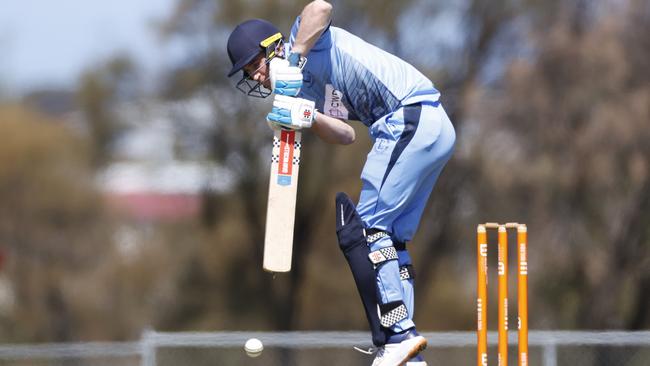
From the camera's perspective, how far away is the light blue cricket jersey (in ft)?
17.0

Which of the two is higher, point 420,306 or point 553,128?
point 553,128

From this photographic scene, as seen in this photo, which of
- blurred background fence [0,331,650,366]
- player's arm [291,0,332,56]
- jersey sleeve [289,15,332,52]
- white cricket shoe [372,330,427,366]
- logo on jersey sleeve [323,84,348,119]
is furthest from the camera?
blurred background fence [0,331,650,366]

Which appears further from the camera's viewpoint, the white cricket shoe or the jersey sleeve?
the jersey sleeve

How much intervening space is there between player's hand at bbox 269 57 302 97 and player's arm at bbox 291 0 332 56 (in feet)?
0.29

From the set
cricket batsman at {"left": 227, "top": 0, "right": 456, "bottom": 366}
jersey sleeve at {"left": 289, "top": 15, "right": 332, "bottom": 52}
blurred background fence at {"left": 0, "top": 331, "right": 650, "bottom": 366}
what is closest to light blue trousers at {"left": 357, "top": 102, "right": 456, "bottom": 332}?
cricket batsman at {"left": 227, "top": 0, "right": 456, "bottom": 366}

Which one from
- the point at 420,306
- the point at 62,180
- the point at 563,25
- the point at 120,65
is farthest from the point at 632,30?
the point at 62,180

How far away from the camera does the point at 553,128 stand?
2023 cm

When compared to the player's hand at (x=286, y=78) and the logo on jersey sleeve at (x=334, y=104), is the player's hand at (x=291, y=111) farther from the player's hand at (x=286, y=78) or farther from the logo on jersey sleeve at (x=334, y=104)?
the logo on jersey sleeve at (x=334, y=104)

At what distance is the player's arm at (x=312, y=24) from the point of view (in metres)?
5.03

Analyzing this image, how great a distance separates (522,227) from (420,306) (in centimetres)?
1782

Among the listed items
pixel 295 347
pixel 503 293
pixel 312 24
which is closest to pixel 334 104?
pixel 312 24

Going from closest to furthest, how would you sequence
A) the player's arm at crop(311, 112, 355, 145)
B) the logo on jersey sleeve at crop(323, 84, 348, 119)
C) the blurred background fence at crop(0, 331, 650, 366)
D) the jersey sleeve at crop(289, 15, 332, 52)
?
1. the jersey sleeve at crop(289, 15, 332, 52)
2. the logo on jersey sleeve at crop(323, 84, 348, 119)
3. the player's arm at crop(311, 112, 355, 145)
4. the blurred background fence at crop(0, 331, 650, 366)

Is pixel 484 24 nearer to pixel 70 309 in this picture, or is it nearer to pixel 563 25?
pixel 563 25

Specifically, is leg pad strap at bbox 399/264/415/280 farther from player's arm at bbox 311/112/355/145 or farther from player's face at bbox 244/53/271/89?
player's face at bbox 244/53/271/89
